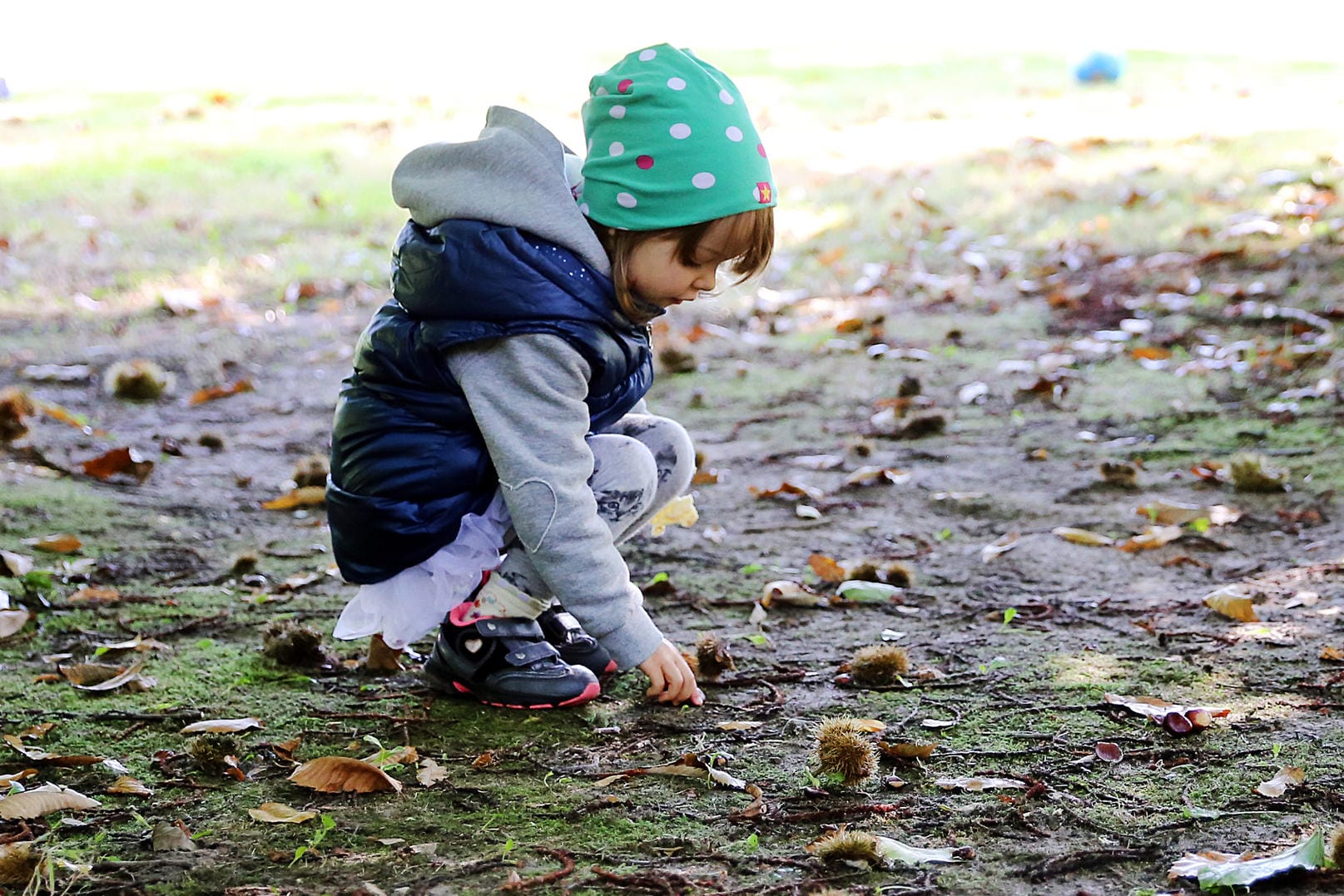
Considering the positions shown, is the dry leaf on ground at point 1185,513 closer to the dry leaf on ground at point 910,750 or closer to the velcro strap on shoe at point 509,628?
the dry leaf on ground at point 910,750

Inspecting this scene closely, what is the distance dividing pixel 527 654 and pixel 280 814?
545 millimetres

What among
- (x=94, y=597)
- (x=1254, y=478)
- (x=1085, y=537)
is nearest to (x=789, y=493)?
(x=1085, y=537)

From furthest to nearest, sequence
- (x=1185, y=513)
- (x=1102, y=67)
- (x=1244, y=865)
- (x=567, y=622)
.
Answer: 1. (x=1102, y=67)
2. (x=1185, y=513)
3. (x=567, y=622)
4. (x=1244, y=865)

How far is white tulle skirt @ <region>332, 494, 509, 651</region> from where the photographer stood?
2197 millimetres

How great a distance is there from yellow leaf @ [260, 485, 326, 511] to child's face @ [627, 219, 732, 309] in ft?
5.45

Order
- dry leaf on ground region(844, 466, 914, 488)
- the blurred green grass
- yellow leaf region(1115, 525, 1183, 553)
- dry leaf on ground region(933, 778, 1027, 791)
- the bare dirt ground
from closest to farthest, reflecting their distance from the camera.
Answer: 1. the bare dirt ground
2. dry leaf on ground region(933, 778, 1027, 791)
3. yellow leaf region(1115, 525, 1183, 553)
4. dry leaf on ground region(844, 466, 914, 488)
5. the blurred green grass

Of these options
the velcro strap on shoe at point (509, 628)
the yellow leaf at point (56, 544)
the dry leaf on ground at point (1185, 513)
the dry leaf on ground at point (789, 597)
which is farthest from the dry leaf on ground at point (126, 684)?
the dry leaf on ground at point (1185, 513)

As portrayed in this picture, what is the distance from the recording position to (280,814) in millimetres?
1759

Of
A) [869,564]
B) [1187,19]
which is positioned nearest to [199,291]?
[869,564]

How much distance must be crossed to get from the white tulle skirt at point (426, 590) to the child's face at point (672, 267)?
460 millimetres

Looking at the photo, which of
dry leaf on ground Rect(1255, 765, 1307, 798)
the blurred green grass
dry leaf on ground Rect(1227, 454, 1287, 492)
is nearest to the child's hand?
dry leaf on ground Rect(1255, 765, 1307, 798)

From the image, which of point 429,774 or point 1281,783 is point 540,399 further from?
point 1281,783

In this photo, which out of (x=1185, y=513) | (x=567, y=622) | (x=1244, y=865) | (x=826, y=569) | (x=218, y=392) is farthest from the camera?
(x=218, y=392)

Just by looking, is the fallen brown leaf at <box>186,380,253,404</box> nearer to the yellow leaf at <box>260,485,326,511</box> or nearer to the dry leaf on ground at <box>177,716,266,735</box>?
the yellow leaf at <box>260,485,326,511</box>
